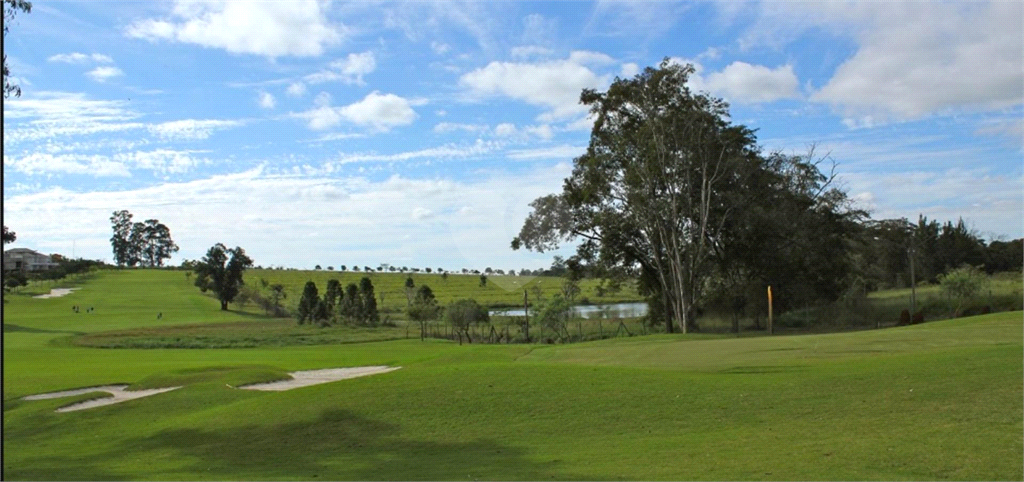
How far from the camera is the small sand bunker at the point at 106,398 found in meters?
22.8

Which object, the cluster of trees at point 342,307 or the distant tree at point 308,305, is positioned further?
the distant tree at point 308,305

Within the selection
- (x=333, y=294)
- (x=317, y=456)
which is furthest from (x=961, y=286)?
(x=333, y=294)

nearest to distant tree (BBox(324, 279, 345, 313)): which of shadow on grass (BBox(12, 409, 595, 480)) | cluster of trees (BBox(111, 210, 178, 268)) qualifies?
shadow on grass (BBox(12, 409, 595, 480))

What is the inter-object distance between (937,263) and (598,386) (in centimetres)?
7240

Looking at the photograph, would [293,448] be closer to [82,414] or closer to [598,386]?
[598,386]

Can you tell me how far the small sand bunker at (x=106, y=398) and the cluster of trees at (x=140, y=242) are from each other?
130821 millimetres

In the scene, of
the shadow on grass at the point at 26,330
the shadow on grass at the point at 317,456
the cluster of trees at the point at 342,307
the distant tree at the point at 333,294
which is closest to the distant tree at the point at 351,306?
the cluster of trees at the point at 342,307

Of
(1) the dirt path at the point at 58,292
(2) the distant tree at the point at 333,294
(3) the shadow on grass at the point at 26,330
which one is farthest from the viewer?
(1) the dirt path at the point at 58,292

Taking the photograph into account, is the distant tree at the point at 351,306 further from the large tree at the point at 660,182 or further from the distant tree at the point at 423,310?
the large tree at the point at 660,182

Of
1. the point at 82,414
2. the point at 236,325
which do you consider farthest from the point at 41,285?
the point at 82,414

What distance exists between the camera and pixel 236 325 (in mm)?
75375

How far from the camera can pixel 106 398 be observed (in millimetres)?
23984

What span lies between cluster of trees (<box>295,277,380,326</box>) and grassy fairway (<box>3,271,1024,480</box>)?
153 ft

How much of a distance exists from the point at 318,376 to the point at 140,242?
449 ft
